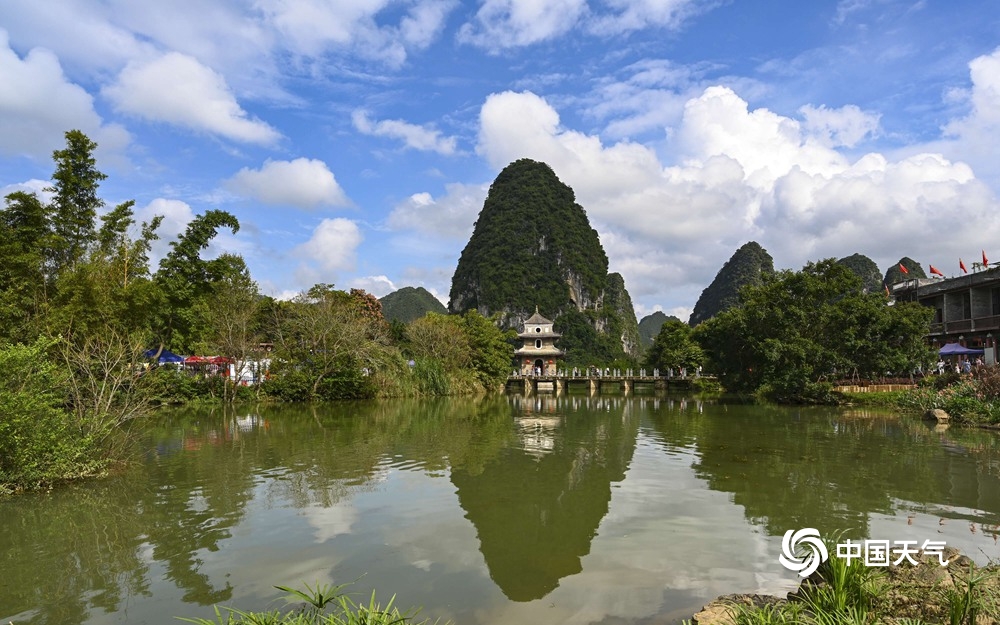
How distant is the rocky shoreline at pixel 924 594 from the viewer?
3754 millimetres

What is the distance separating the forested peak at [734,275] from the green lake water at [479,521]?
7994 cm

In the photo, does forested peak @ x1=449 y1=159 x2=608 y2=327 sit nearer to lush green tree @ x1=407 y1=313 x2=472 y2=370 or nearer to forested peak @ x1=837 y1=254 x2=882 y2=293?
forested peak @ x1=837 y1=254 x2=882 y2=293

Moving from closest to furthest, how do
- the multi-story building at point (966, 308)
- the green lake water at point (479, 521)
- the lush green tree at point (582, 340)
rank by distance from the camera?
the green lake water at point (479, 521)
the multi-story building at point (966, 308)
the lush green tree at point (582, 340)

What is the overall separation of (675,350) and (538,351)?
13.7 meters

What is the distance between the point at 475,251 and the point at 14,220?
86025 mm

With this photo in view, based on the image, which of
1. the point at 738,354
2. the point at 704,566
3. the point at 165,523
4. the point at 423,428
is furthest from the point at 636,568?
the point at 738,354

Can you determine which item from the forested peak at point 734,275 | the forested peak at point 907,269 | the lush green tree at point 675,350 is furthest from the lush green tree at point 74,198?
the forested peak at point 734,275

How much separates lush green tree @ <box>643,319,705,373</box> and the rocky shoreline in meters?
43.5

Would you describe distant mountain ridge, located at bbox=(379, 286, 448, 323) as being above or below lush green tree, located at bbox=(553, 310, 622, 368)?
above

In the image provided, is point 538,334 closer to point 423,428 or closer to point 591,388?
point 591,388

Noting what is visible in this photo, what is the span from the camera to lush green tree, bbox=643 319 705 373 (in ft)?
156

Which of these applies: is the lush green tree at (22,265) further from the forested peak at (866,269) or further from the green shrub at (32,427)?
the forested peak at (866,269)

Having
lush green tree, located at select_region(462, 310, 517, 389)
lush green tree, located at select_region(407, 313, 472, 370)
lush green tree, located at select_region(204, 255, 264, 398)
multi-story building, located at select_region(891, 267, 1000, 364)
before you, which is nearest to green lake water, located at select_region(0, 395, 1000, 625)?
lush green tree, located at select_region(204, 255, 264, 398)

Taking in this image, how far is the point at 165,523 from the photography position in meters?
7.46
